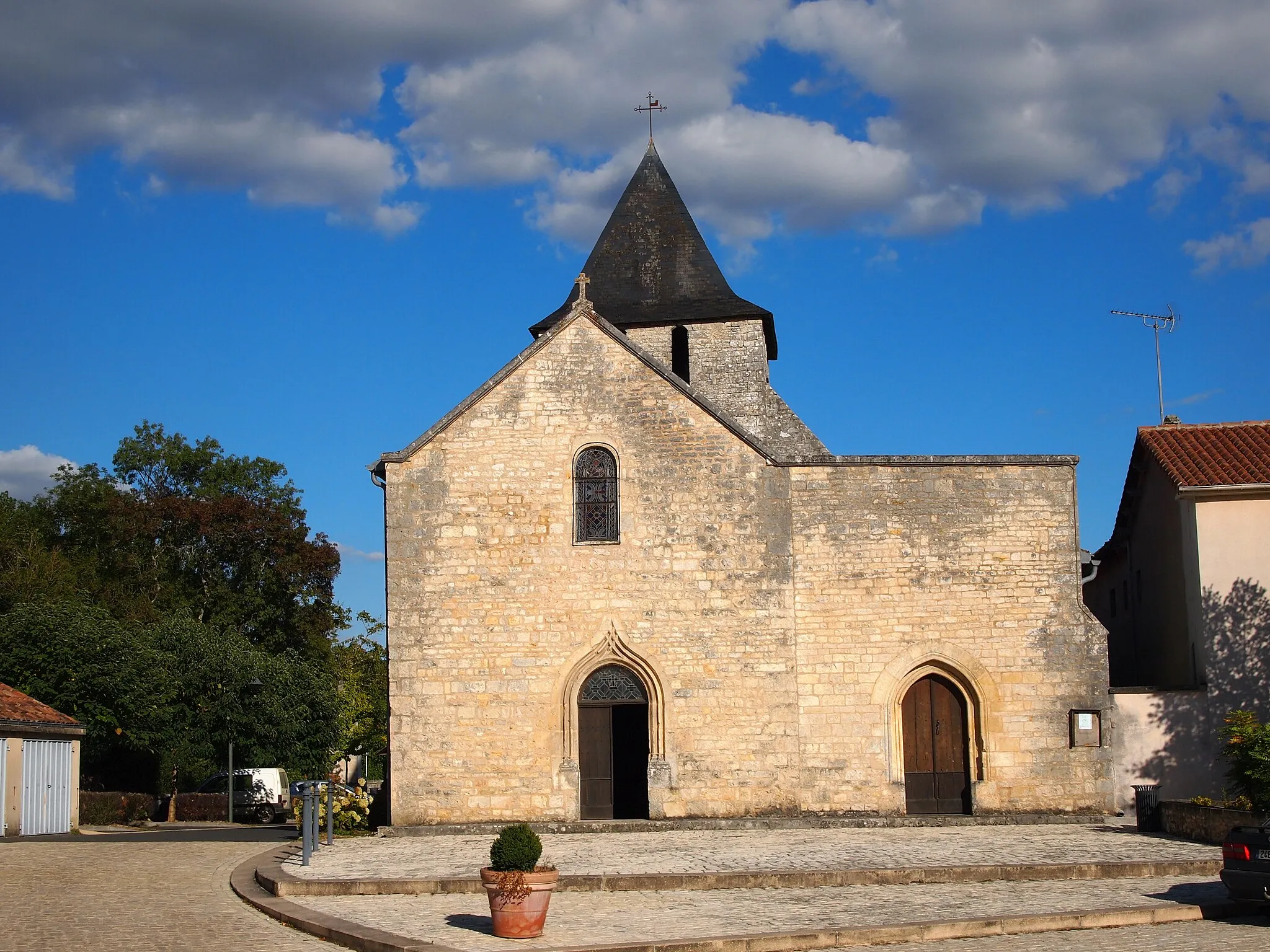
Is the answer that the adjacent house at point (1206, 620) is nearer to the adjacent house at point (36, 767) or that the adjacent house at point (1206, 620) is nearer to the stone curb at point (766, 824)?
the stone curb at point (766, 824)

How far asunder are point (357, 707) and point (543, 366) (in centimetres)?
3229

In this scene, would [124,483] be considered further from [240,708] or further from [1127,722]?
[1127,722]

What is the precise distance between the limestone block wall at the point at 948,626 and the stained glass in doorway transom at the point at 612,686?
2.53m

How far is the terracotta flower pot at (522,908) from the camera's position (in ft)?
33.1

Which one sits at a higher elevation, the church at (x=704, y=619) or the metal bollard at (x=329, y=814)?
the church at (x=704, y=619)

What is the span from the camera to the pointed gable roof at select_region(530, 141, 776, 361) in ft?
94.1

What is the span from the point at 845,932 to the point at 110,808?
21.2m

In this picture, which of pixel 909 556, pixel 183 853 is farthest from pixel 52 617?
pixel 909 556

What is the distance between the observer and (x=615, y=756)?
20203mm

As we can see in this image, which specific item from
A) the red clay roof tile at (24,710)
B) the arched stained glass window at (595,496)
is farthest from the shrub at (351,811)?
the red clay roof tile at (24,710)

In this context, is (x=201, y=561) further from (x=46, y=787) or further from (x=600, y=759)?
(x=600, y=759)

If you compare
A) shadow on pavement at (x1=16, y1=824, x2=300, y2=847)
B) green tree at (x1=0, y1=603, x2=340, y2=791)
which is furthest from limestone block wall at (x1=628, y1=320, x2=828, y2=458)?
green tree at (x1=0, y1=603, x2=340, y2=791)

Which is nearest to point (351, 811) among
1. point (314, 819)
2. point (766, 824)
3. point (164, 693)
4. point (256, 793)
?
point (314, 819)

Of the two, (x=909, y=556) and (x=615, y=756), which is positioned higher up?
(x=909, y=556)
